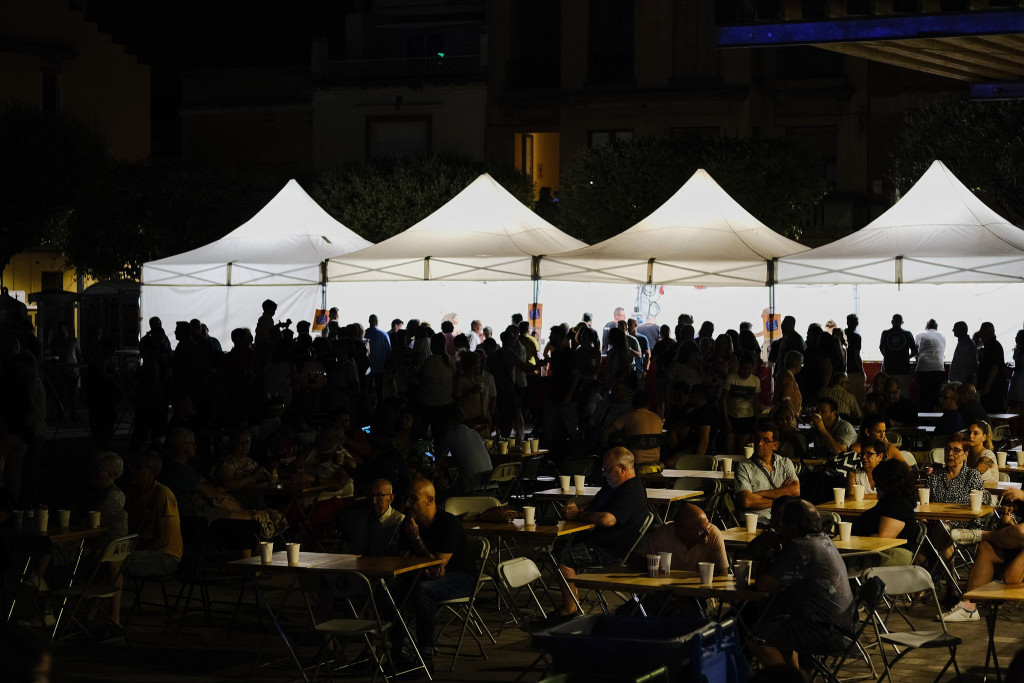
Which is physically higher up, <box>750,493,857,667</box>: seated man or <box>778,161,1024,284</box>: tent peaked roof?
<box>778,161,1024,284</box>: tent peaked roof

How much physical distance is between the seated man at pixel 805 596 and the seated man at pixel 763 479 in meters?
2.66

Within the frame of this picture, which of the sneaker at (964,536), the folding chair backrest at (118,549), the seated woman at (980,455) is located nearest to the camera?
the folding chair backrest at (118,549)

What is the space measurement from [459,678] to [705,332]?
39.0ft

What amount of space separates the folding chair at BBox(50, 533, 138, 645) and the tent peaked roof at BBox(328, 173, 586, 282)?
27.7ft

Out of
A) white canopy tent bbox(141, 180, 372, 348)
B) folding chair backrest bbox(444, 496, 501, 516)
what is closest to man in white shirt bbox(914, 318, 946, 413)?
white canopy tent bbox(141, 180, 372, 348)

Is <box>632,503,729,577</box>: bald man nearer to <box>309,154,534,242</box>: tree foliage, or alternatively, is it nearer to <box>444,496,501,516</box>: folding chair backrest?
<box>444,496,501,516</box>: folding chair backrest

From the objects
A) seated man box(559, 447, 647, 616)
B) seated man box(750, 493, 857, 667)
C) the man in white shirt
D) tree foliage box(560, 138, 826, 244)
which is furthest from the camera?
tree foliage box(560, 138, 826, 244)

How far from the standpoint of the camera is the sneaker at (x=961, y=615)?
29.6 ft

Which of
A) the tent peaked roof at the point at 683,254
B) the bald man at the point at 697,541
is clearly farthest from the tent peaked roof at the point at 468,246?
the bald man at the point at 697,541

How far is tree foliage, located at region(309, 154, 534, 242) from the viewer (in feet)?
112

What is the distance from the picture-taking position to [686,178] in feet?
98.5

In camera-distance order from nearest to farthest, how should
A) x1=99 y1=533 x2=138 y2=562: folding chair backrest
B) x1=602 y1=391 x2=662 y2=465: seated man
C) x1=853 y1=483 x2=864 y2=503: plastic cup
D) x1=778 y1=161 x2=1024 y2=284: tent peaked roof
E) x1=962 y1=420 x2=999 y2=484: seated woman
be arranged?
1. x1=99 y1=533 x2=138 y2=562: folding chair backrest
2. x1=853 y1=483 x2=864 y2=503: plastic cup
3. x1=962 y1=420 x2=999 y2=484: seated woman
4. x1=602 y1=391 x2=662 y2=465: seated man
5. x1=778 y1=161 x2=1024 y2=284: tent peaked roof

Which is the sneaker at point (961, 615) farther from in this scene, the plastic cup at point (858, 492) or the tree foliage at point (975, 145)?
the tree foliage at point (975, 145)

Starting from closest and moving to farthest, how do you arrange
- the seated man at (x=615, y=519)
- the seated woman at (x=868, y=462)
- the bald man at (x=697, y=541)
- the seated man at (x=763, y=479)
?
the bald man at (x=697, y=541) < the seated man at (x=615, y=519) < the seated man at (x=763, y=479) < the seated woman at (x=868, y=462)
